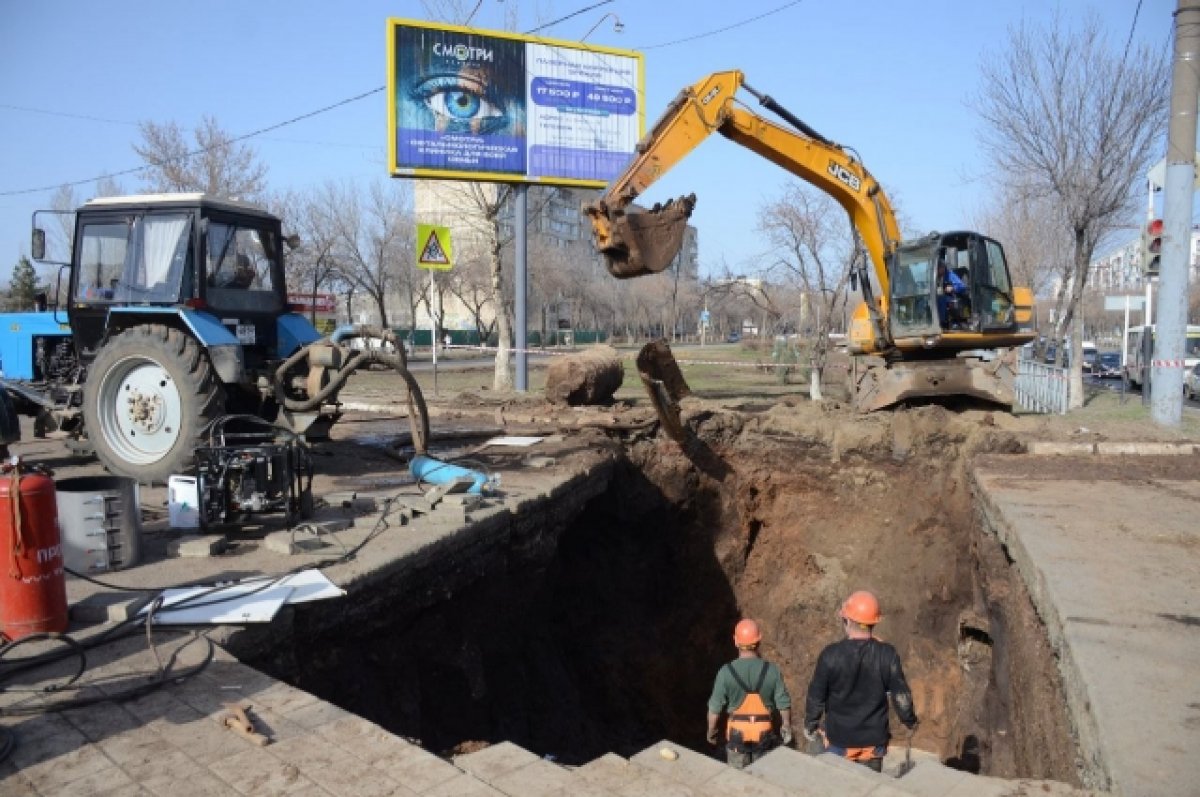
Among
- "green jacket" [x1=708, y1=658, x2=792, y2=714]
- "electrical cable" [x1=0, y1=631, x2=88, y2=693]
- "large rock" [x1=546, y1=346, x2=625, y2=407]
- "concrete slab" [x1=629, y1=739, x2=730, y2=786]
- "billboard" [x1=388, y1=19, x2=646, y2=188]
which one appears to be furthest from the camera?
"billboard" [x1=388, y1=19, x2=646, y2=188]

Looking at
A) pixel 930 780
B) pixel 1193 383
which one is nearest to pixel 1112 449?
pixel 930 780

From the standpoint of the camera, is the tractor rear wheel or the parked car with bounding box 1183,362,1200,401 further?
the parked car with bounding box 1183,362,1200,401

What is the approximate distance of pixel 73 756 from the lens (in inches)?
127

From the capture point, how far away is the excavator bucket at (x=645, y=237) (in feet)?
28.8

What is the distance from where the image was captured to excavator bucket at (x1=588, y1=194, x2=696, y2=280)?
8781 mm

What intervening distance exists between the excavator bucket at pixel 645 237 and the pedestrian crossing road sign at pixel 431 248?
23.1ft

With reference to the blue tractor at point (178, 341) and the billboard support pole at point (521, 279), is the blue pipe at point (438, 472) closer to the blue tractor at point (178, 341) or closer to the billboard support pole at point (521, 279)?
the blue tractor at point (178, 341)

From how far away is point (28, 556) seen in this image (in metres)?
4.09

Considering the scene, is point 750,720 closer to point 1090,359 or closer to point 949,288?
point 949,288

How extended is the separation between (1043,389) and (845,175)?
30.5 ft

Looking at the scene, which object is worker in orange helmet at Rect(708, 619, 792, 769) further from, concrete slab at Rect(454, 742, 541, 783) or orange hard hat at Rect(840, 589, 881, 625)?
concrete slab at Rect(454, 742, 541, 783)

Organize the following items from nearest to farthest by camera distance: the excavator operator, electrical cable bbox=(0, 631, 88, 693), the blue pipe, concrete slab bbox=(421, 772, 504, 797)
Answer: concrete slab bbox=(421, 772, 504, 797)
electrical cable bbox=(0, 631, 88, 693)
the blue pipe
the excavator operator

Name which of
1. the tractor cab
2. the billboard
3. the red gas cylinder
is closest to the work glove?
the red gas cylinder

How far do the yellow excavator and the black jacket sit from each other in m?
6.65
